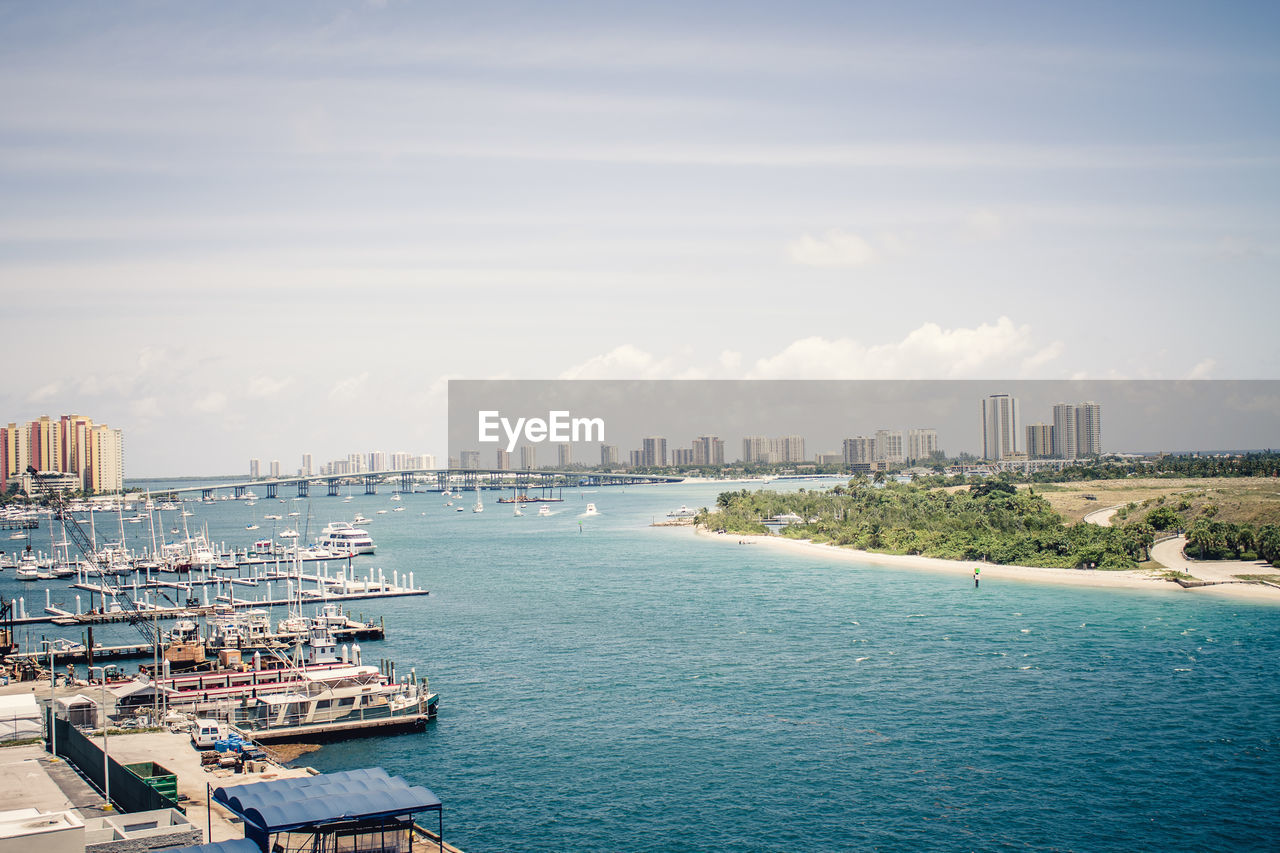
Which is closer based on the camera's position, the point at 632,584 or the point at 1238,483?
the point at 632,584

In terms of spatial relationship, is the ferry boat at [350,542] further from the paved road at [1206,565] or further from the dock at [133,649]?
the paved road at [1206,565]

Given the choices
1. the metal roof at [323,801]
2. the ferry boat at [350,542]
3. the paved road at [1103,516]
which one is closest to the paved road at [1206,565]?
the paved road at [1103,516]

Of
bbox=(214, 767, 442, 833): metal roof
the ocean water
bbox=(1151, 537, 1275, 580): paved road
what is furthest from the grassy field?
bbox=(214, 767, 442, 833): metal roof

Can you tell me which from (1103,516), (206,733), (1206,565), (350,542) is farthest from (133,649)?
(1103,516)

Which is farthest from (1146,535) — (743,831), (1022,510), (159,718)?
(159,718)

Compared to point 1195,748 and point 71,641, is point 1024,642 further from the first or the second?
point 71,641
